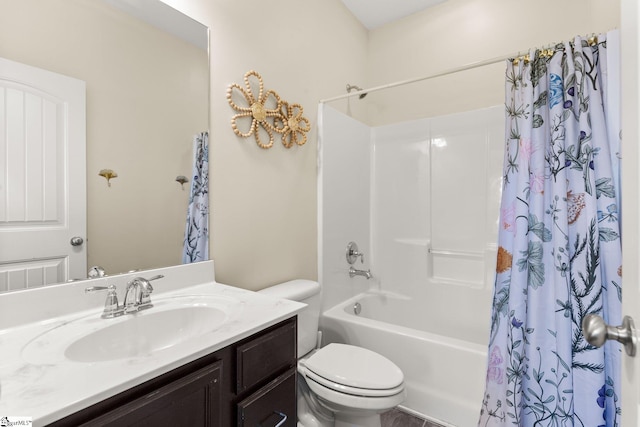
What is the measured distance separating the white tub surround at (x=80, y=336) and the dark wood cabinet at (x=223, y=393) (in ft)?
0.10

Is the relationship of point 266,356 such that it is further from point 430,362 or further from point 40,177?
point 430,362

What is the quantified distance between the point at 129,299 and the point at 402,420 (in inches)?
61.6

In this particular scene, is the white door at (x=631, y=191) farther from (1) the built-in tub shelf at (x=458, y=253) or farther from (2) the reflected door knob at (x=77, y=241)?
(1) the built-in tub shelf at (x=458, y=253)

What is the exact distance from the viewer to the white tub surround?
0.56 m

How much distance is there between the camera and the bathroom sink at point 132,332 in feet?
2.53

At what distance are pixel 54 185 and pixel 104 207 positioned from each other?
152 mm

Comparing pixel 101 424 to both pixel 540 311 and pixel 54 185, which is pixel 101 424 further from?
pixel 540 311

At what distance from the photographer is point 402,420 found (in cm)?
172

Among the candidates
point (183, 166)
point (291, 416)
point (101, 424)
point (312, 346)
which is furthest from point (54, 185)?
point (312, 346)

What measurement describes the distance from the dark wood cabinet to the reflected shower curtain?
936 millimetres

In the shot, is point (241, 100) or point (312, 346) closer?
point (241, 100)

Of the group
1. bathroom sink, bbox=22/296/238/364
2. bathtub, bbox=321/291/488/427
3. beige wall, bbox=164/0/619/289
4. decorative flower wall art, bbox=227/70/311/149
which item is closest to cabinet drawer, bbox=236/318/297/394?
bathroom sink, bbox=22/296/238/364

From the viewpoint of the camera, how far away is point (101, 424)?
0.58 metres

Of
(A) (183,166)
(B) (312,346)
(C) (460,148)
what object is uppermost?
(C) (460,148)
